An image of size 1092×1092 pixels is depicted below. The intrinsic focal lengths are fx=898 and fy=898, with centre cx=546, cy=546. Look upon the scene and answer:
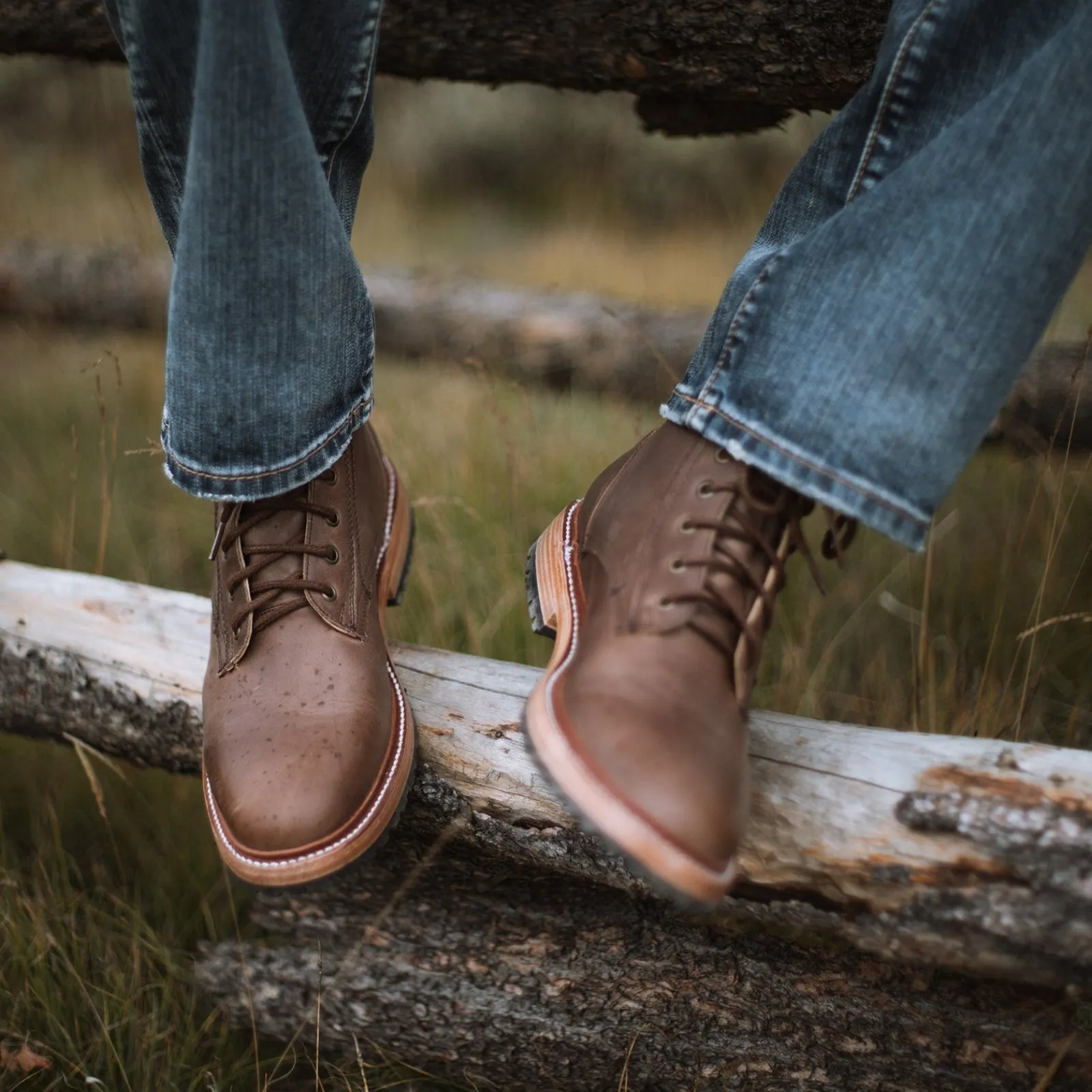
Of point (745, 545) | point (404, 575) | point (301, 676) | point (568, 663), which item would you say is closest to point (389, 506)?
point (404, 575)

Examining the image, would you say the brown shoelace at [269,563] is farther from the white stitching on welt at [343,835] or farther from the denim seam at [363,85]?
the denim seam at [363,85]

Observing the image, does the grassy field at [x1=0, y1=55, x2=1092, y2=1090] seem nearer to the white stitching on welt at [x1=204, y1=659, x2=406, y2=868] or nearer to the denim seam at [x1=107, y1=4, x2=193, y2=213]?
the white stitching on welt at [x1=204, y1=659, x2=406, y2=868]

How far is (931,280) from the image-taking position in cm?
82

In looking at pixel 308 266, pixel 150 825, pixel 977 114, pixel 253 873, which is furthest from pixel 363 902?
pixel 977 114

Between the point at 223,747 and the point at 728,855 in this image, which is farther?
the point at 223,747

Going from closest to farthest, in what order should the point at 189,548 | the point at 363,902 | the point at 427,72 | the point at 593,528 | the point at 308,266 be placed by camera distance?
the point at 308,266, the point at 593,528, the point at 363,902, the point at 427,72, the point at 189,548

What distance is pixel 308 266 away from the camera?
0.93 metres

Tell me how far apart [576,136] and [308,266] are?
6037 mm

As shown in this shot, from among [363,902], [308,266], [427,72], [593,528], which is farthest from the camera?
[427,72]

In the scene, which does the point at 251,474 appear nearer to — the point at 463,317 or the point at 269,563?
the point at 269,563

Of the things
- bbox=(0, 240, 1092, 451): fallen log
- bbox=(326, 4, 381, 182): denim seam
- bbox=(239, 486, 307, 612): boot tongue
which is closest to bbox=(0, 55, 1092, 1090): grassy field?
bbox=(0, 240, 1092, 451): fallen log

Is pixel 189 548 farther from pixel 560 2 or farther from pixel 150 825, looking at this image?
pixel 560 2

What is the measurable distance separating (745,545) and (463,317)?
175cm

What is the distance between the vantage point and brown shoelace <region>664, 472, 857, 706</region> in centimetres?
91
